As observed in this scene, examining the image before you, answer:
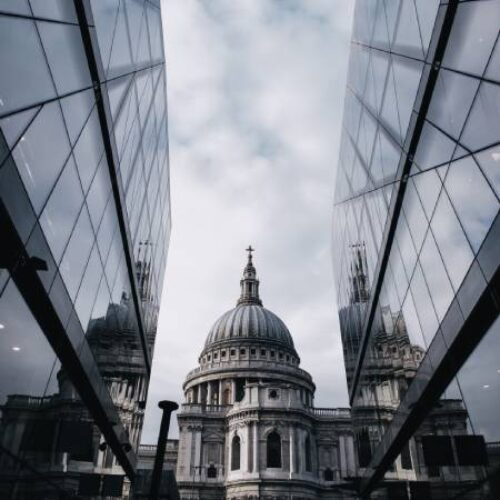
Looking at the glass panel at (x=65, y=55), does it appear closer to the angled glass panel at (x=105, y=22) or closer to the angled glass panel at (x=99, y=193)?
the angled glass panel at (x=105, y=22)

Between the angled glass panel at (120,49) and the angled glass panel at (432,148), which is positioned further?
the angled glass panel at (120,49)

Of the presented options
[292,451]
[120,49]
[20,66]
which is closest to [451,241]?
[20,66]

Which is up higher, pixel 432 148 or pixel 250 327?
pixel 250 327

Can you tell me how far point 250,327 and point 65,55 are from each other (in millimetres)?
81363

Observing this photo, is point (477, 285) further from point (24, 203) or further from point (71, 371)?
point (71, 371)

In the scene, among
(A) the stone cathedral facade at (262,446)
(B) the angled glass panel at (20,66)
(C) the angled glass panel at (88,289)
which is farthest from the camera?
(A) the stone cathedral facade at (262,446)

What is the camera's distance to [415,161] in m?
12.2

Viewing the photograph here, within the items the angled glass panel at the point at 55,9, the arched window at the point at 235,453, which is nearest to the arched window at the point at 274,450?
the arched window at the point at 235,453

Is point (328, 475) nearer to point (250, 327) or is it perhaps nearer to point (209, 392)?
A: point (209, 392)

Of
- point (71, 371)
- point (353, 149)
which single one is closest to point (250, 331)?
point (353, 149)

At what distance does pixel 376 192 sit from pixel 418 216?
4735 millimetres

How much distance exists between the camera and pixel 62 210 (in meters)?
10.3

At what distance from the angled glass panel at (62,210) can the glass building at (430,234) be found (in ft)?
27.0

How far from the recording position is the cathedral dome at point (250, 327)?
286 ft
